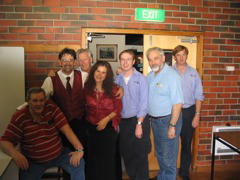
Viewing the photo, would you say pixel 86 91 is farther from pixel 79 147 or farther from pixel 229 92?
pixel 229 92

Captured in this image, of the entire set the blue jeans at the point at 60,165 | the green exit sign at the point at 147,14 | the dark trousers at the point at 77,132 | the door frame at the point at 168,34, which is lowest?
the blue jeans at the point at 60,165

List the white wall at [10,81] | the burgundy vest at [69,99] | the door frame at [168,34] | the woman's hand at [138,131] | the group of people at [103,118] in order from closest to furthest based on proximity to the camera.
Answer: the group of people at [103,118]
the burgundy vest at [69,99]
the woman's hand at [138,131]
the white wall at [10,81]
the door frame at [168,34]

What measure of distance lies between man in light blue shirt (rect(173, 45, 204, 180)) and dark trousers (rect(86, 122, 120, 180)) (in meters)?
0.97

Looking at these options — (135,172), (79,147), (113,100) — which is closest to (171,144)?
(135,172)

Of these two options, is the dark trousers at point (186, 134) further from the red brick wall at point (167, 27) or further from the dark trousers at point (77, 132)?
the dark trousers at point (77, 132)

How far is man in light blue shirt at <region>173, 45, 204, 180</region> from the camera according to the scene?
8.36 feet

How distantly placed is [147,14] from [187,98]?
114 centimetres

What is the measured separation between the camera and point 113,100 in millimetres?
2021

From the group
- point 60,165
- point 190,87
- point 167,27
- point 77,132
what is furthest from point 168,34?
point 60,165

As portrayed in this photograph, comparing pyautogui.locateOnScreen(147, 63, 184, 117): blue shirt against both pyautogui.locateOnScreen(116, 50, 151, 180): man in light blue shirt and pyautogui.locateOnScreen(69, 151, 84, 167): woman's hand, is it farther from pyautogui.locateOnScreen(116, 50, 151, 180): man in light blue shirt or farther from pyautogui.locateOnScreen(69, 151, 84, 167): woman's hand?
pyautogui.locateOnScreen(69, 151, 84, 167): woman's hand

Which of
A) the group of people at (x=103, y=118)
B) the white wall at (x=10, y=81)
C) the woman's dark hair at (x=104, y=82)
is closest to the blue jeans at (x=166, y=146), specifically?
the group of people at (x=103, y=118)

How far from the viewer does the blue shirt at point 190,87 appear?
2.55 metres

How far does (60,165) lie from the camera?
6.18ft

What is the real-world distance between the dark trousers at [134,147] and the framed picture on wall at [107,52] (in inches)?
138
